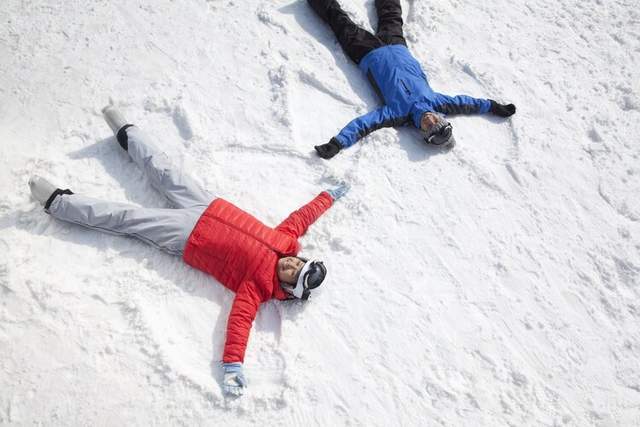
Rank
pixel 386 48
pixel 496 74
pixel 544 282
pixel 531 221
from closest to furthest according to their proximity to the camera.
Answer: pixel 544 282, pixel 531 221, pixel 386 48, pixel 496 74

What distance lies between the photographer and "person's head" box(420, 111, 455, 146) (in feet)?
15.4

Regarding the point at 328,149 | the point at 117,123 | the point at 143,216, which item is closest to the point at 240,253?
the point at 143,216

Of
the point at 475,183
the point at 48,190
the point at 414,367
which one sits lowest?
the point at 414,367

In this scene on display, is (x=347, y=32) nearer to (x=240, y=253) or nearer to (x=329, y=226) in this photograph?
(x=329, y=226)

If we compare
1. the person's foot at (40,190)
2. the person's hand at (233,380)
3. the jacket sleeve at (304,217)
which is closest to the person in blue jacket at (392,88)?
the jacket sleeve at (304,217)

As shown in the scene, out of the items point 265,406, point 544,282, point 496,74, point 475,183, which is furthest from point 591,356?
point 496,74

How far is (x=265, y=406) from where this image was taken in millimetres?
3664

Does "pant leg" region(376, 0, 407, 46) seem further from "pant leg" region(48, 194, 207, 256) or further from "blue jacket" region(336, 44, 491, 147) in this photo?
"pant leg" region(48, 194, 207, 256)

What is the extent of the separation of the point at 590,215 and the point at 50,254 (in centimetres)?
514

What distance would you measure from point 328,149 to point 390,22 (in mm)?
1967

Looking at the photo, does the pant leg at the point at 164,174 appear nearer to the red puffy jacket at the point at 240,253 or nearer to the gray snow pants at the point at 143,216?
the gray snow pants at the point at 143,216

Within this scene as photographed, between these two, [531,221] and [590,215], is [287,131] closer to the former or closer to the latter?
[531,221]

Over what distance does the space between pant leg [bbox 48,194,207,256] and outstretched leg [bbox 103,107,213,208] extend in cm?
23

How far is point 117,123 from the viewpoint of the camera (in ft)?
14.5
